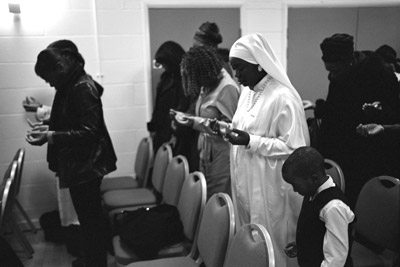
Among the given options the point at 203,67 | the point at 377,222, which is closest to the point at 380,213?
the point at 377,222

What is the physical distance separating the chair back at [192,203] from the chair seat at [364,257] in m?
A: 0.77

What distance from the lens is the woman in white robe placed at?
72.6 inches

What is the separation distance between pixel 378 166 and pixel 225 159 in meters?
0.87

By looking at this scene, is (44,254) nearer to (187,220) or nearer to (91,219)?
(91,219)

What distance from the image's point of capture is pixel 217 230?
5.57 feet

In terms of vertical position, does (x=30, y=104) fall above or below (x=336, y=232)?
above

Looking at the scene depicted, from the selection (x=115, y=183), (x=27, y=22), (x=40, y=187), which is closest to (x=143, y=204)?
(x=115, y=183)

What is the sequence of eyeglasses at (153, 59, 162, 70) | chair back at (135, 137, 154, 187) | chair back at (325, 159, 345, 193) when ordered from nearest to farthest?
1. chair back at (325, 159, 345, 193)
2. chair back at (135, 137, 154, 187)
3. eyeglasses at (153, 59, 162, 70)

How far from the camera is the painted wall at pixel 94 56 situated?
332cm

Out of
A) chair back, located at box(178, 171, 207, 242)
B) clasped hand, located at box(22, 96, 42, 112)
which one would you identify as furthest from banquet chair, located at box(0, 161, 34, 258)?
chair back, located at box(178, 171, 207, 242)

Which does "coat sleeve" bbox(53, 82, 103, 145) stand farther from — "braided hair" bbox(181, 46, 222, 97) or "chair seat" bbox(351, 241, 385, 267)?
"chair seat" bbox(351, 241, 385, 267)

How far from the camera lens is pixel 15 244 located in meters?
3.30

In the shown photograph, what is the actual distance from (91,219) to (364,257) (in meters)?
1.51

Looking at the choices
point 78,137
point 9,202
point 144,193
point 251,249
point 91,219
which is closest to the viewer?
point 251,249
